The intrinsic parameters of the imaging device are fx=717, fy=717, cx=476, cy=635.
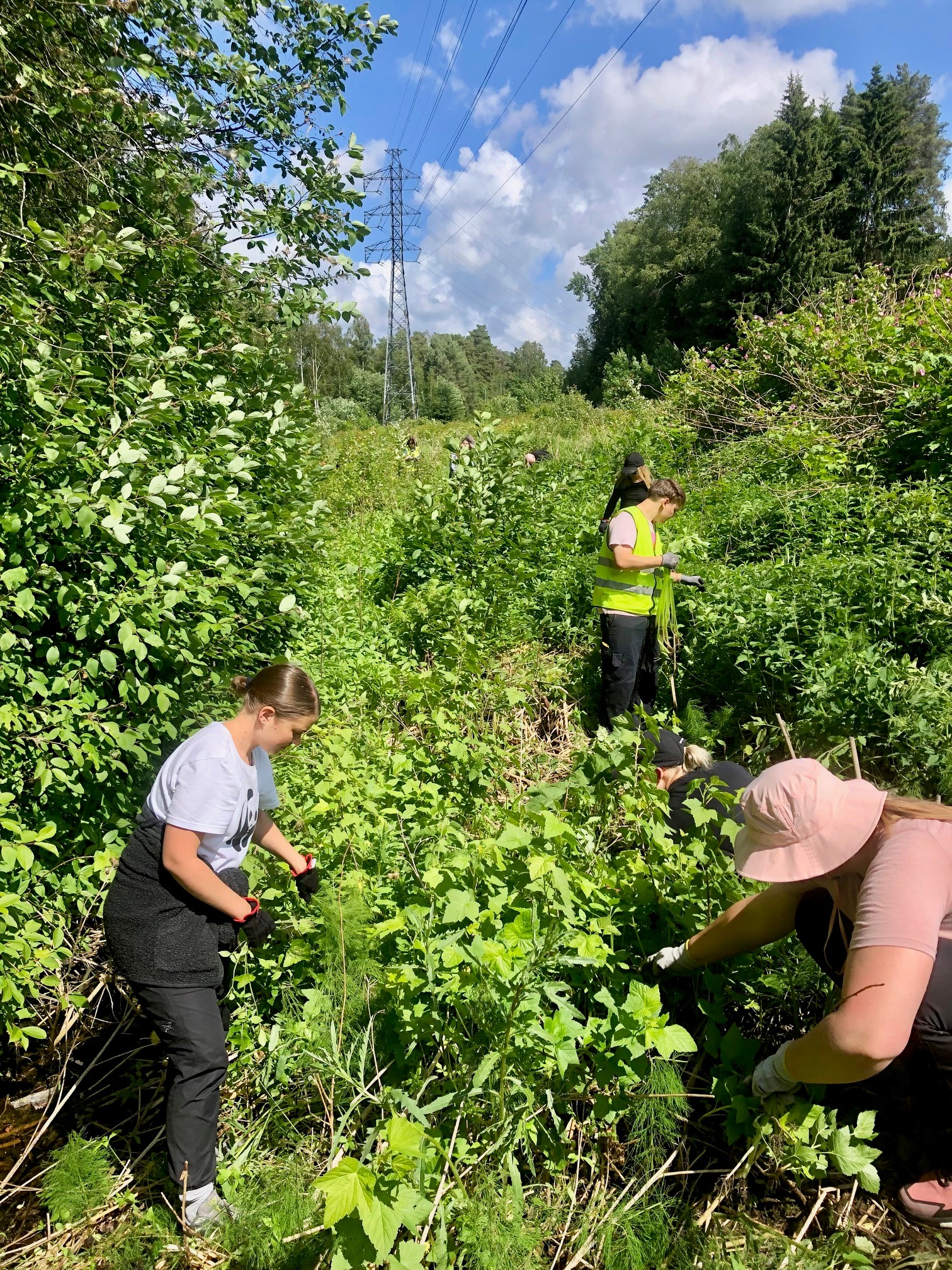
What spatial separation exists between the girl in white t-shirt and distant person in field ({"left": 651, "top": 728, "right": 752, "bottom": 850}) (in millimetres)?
1457

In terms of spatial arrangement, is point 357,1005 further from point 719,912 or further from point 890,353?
point 890,353

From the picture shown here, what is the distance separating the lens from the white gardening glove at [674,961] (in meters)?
2.12

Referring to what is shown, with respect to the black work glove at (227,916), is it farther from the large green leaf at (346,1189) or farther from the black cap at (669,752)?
the black cap at (669,752)

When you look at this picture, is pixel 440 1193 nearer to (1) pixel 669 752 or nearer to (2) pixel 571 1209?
(2) pixel 571 1209

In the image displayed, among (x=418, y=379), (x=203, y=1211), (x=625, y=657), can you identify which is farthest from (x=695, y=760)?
(x=418, y=379)

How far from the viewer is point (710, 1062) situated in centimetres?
229

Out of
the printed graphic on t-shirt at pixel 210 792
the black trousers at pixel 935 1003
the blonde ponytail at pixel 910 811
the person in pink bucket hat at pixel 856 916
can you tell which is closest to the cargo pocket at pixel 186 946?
the printed graphic on t-shirt at pixel 210 792

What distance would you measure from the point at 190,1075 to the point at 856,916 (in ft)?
6.26

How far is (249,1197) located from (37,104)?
14.3 feet

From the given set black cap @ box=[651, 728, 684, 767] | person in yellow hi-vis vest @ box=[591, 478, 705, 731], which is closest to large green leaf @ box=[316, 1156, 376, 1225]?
black cap @ box=[651, 728, 684, 767]

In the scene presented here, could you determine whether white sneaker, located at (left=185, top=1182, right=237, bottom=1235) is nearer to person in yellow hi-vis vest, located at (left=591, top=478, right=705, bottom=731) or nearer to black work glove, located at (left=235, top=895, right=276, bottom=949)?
black work glove, located at (left=235, top=895, right=276, bottom=949)

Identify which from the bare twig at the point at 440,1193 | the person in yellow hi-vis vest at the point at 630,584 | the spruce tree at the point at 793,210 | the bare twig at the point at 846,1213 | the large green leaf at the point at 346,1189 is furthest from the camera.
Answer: the spruce tree at the point at 793,210

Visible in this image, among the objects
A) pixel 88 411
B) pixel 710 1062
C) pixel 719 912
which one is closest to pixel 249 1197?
pixel 710 1062

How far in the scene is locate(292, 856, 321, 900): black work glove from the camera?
8.25 feet
